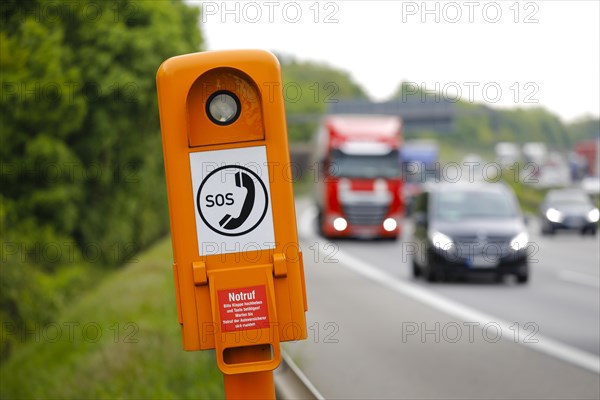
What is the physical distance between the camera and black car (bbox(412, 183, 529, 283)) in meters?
19.0

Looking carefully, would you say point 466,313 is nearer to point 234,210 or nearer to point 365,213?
point 234,210

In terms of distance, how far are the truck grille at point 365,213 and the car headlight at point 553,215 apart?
7.39 metres

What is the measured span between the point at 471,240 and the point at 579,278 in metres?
2.37

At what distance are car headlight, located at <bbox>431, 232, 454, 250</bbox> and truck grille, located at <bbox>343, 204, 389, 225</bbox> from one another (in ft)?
49.2

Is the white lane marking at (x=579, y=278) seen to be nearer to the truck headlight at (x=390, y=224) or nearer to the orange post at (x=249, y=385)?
the truck headlight at (x=390, y=224)

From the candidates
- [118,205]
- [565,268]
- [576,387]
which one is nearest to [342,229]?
[118,205]

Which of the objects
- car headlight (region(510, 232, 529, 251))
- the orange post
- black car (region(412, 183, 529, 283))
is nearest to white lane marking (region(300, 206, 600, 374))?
black car (region(412, 183, 529, 283))

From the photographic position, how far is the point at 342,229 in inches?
1362

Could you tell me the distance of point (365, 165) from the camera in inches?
1350

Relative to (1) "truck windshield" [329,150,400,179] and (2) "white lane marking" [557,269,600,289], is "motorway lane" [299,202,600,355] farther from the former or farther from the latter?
(1) "truck windshield" [329,150,400,179]

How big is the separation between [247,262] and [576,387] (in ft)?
14.9

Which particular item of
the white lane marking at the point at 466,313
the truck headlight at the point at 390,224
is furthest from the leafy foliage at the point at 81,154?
the truck headlight at the point at 390,224

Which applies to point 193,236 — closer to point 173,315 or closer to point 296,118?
point 173,315

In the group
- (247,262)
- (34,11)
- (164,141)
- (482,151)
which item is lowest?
(482,151)
